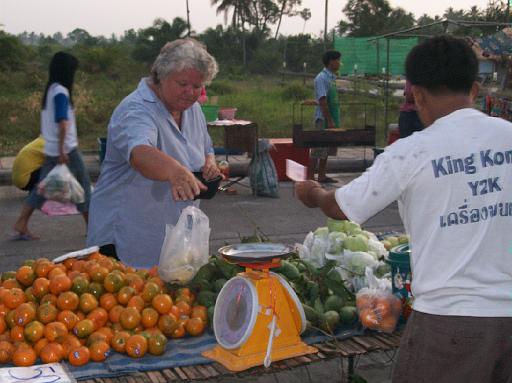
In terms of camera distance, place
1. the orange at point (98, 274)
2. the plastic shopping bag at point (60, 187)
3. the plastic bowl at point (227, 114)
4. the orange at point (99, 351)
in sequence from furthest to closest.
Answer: the plastic bowl at point (227, 114)
the plastic shopping bag at point (60, 187)
the orange at point (98, 274)
the orange at point (99, 351)

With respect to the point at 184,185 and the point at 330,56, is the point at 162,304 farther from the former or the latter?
the point at 330,56

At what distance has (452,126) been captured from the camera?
6.18 ft

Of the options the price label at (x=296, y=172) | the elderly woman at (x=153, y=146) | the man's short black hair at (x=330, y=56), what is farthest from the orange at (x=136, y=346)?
the man's short black hair at (x=330, y=56)

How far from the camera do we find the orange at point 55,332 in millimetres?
2557

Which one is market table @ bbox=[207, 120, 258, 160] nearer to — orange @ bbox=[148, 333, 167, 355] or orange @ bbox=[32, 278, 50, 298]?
orange @ bbox=[32, 278, 50, 298]

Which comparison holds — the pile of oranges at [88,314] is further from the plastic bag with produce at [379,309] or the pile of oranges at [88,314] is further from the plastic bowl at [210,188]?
the plastic bag with produce at [379,309]

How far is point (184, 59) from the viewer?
299 cm

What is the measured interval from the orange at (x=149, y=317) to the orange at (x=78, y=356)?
27 cm

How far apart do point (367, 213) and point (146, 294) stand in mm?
1202

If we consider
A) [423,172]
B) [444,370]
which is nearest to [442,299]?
[444,370]

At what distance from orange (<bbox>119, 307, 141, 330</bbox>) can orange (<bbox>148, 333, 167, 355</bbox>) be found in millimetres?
141

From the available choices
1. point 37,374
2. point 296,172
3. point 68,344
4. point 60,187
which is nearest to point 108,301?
point 68,344

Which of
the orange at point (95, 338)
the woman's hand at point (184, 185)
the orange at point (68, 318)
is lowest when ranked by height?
the orange at point (95, 338)

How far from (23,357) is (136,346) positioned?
0.39 metres
